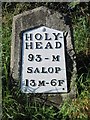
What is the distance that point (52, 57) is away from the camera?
13.0ft

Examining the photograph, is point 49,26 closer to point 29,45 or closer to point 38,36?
point 38,36

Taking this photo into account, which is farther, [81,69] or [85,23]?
[85,23]

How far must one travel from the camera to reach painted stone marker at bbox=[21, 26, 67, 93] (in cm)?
392

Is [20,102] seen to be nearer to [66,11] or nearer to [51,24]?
[51,24]

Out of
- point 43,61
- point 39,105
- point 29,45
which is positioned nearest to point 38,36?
point 29,45

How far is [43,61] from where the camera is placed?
3.95m

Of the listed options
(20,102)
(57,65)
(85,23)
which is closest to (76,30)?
(85,23)

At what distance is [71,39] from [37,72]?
439 millimetres

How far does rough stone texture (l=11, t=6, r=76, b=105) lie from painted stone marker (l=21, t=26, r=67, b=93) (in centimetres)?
5

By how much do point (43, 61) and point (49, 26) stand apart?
0.33 meters

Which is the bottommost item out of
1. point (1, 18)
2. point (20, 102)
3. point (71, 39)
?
point (20, 102)

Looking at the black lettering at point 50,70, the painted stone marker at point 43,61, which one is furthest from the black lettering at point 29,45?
the black lettering at point 50,70

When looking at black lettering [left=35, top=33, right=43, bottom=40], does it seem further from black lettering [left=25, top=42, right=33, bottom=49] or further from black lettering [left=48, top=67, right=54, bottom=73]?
black lettering [left=48, top=67, right=54, bottom=73]

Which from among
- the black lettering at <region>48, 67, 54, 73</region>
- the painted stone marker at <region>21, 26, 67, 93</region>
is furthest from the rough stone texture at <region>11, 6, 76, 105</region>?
the black lettering at <region>48, 67, 54, 73</region>
